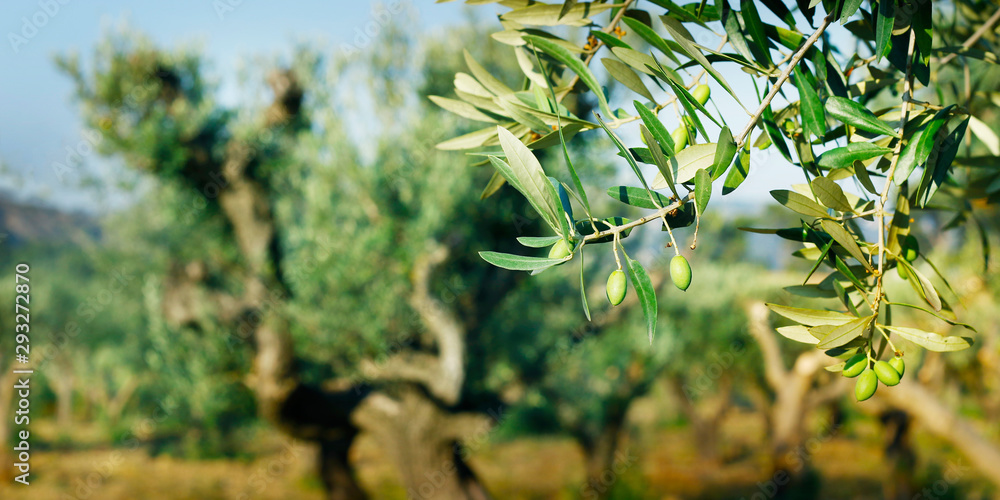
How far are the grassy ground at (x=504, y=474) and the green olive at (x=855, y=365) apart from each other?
28.7ft

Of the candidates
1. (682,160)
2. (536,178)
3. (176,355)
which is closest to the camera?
(536,178)

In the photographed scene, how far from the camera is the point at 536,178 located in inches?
28.8

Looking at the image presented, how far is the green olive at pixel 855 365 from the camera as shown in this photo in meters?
0.86

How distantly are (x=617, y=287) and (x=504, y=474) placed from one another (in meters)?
12.0

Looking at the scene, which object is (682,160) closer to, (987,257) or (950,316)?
(950,316)

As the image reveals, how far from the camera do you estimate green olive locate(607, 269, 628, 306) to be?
779 millimetres

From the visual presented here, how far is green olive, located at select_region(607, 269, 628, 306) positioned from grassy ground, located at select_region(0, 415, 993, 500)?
29.0 feet

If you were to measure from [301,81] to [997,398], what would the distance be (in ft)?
46.3

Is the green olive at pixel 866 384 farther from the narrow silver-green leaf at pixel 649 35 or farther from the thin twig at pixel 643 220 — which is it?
the narrow silver-green leaf at pixel 649 35

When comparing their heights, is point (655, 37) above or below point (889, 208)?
above

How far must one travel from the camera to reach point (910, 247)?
40.8 inches

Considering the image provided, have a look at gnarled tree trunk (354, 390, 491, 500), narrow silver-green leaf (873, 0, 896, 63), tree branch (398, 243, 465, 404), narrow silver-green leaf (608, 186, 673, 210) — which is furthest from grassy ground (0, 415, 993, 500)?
narrow silver-green leaf (873, 0, 896, 63)

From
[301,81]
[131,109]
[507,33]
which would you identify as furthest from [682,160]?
[131,109]

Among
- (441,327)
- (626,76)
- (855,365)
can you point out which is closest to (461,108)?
(626,76)
